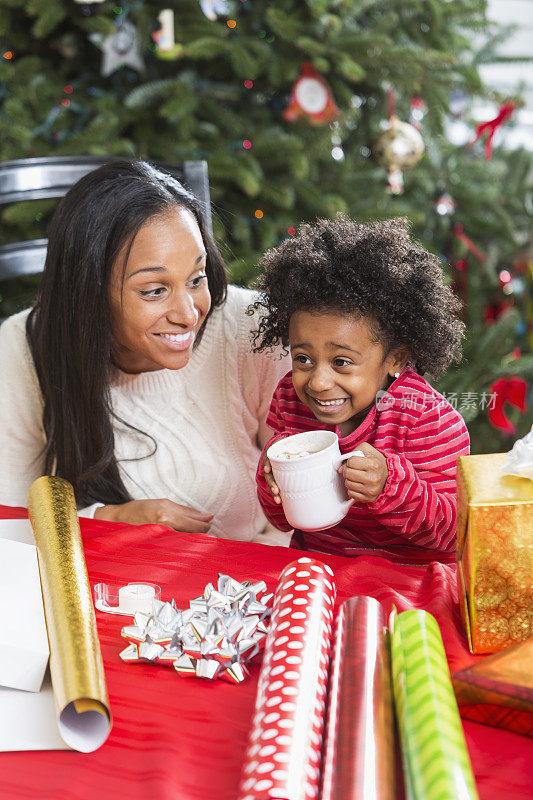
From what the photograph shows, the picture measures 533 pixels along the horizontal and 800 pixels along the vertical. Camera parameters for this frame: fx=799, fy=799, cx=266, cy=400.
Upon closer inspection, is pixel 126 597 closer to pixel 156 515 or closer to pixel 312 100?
pixel 156 515

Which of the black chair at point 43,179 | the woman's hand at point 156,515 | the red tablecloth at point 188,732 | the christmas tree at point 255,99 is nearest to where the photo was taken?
the red tablecloth at point 188,732

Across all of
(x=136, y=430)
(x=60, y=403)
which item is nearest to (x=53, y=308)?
(x=60, y=403)

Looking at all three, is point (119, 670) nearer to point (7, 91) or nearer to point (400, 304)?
point (400, 304)

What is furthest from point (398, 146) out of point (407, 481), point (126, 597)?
point (126, 597)

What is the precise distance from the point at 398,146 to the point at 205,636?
2.12 meters

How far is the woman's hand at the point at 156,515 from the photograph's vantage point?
1292mm

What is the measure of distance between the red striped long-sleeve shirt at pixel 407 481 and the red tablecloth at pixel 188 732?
125mm

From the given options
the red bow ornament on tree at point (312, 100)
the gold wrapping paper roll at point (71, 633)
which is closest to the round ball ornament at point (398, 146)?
the red bow ornament on tree at point (312, 100)

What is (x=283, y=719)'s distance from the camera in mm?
572

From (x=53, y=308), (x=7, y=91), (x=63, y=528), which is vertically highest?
(x=7, y=91)

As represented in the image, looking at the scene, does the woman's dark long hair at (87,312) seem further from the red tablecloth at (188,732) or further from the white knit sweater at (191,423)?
the red tablecloth at (188,732)

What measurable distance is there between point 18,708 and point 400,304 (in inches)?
28.0

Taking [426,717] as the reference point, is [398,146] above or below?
above

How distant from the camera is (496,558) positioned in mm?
727
